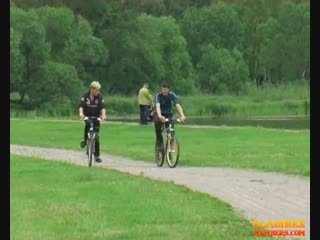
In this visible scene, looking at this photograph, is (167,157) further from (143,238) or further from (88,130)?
(143,238)

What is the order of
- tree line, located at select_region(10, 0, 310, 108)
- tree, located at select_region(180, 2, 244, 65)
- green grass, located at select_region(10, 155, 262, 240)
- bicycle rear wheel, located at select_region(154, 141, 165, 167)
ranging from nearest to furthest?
green grass, located at select_region(10, 155, 262, 240), bicycle rear wheel, located at select_region(154, 141, 165, 167), tree line, located at select_region(10, 0, 310, 108), tree, located at select_region(180, 2, 244, 65)

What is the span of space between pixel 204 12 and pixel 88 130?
85778 mm

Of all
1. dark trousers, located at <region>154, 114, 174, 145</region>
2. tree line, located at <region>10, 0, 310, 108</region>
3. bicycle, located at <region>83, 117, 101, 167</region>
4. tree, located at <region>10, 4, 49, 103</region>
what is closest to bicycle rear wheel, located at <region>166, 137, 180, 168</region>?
dark trousers, located at <region>154, 114, 174, 145</region>

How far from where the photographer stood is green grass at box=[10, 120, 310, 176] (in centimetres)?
1877

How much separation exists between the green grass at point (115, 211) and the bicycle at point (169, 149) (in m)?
3.36

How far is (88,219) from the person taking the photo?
32.7 feet

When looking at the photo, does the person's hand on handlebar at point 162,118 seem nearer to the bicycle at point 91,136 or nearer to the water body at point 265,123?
the bicycle at point 91,136

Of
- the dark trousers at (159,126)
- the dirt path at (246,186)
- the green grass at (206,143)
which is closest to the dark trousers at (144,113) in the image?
the green grass at (206,143)

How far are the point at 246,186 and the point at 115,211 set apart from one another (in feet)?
11.8

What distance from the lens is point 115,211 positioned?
35.0 feet

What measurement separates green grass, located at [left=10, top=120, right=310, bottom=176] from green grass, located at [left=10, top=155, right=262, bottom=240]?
4196 mm

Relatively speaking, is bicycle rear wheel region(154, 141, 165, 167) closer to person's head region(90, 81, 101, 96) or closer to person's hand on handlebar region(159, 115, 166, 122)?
person's hand on handlebar region(159, 115, 166, 122)
